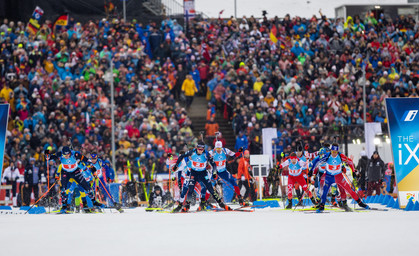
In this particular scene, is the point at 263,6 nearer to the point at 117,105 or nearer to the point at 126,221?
the point at 117,105

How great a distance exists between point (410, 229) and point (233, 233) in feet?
10.8

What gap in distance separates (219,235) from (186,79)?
21.2m

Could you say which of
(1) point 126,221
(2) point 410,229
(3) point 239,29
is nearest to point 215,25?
(3) point 239,29

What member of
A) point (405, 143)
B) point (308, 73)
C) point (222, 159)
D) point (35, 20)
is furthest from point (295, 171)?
point (35, 20)

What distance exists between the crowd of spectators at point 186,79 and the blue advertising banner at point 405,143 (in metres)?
8.53

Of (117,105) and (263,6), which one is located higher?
(263,6)

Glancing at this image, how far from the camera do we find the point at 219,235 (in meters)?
14.1

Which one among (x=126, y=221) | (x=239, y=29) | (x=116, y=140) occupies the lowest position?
(x=126, y=221)

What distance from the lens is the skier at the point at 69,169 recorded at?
73.8 feet

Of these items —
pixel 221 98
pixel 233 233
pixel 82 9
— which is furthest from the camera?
pixel 82 9

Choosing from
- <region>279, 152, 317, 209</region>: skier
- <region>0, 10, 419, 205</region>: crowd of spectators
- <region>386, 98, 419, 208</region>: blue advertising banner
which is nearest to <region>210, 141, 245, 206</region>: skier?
<region>279, 152, 317, 209</region>: skier

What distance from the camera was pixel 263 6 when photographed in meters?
43.4

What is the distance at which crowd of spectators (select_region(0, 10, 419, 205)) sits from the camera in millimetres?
31609

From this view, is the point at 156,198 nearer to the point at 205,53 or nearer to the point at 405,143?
the point at 405,143
